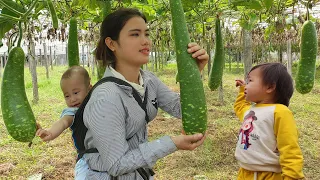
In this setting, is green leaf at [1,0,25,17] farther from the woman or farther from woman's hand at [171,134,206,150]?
woman's hand at [171,134,206,150]

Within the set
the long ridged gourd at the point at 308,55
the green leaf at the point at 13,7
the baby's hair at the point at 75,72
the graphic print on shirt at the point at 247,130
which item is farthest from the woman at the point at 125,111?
the long ridged gourd at the point at 308,55

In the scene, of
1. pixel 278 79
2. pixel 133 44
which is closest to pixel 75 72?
pixel 133 44

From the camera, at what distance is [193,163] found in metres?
4.78

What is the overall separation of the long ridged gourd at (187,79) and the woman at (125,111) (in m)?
0.04

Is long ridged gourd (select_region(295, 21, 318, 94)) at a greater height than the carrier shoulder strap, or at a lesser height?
greater

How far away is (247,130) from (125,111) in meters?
1.02

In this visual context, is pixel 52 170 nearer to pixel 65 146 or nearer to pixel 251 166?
pixel 65 146

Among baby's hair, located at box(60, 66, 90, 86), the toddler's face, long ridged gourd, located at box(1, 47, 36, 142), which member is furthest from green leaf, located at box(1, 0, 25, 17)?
the toddler's face

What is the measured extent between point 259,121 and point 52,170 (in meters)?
3.36

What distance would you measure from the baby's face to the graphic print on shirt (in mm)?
1082

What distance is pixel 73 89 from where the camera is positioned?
1.99 metres

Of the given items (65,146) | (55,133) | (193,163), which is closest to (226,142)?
(193,163)

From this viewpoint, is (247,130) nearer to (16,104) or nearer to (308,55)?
(308,55)

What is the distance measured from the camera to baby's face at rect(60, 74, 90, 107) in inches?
77.4
